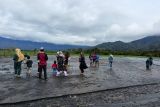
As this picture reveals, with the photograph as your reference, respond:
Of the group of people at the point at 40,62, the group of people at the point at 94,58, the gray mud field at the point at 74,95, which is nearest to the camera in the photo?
the gray mud field at the point at 74,95

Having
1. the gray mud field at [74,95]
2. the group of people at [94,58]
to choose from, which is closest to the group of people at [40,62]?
the gray mud field at [74,95]

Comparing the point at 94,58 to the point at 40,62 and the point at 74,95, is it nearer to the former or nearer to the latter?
the point at 40,62

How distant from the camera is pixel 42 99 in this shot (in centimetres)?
1620

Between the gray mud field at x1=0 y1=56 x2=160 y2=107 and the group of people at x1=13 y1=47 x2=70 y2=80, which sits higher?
the group of people at x1=13 y1=47 x2=70 y2=80

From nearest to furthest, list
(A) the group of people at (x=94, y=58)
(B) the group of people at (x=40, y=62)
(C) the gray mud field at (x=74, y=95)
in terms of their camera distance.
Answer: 1. (C) the gray mud field at (x=74, y=95)
2. (B) the group of people at (x=40, y=62)
3. (A) the group of people at (x=94, y=58)

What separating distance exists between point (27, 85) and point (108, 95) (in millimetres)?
5249

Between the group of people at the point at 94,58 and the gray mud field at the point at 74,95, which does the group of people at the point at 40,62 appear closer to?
the gray mud field at the point at 74,95

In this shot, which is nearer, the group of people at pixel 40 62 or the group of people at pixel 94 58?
the group of people at pixel 40 62

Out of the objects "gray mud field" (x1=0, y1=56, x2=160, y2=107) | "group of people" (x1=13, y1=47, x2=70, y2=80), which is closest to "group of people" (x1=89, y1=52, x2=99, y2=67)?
"group of people" (x1=13, y1=47, x2=70, y2=80)

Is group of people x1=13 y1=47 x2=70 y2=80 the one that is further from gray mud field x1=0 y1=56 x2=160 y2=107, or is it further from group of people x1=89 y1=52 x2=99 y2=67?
group of people x1=89 y1=52 x2=99 y2=67

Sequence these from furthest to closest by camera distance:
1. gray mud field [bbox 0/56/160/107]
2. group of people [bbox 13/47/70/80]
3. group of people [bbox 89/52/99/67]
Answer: group of people [bbox 89/52/99/67] < group of people [bbox 13/47/70/80] < gray mud field [bbox 0/56/160/107]

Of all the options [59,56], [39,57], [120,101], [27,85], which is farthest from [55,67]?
[120,101]

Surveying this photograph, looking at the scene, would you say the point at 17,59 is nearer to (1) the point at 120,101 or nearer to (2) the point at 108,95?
(2) the point at 108,95

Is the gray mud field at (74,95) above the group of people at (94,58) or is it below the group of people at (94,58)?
below
